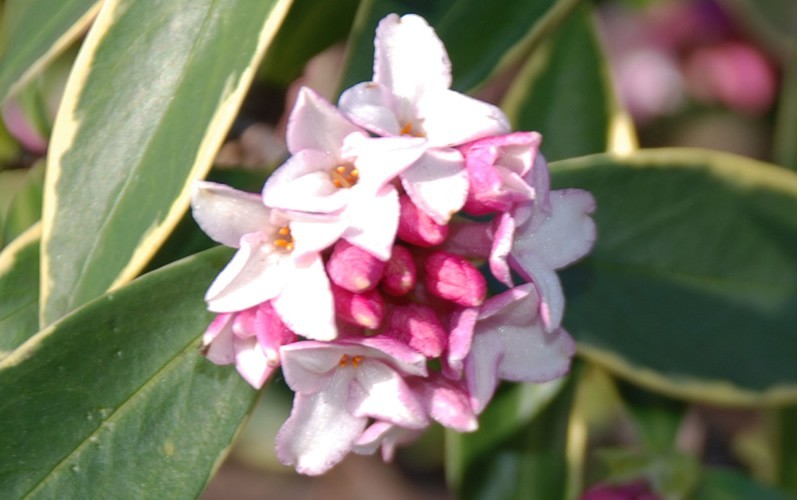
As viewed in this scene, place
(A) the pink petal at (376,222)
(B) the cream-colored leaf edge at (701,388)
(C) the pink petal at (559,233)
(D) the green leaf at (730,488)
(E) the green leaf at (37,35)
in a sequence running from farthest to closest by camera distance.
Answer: (D) the green leaf at (730,488)
(B) the cream-colored leaf edge at (701,388)
(E) the green leaf at (37,35)
(C) the pink petal at (559,233)
(A) the pink petal at (376,222)

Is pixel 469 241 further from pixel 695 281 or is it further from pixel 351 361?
pixel 695 281

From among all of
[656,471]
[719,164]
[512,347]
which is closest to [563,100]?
[719,164]

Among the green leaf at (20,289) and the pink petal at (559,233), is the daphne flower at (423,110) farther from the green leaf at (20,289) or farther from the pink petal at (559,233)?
the green leaf at (20,289)

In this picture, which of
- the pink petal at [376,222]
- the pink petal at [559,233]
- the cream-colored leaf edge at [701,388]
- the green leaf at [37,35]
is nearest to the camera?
the pink petal at [376,222]

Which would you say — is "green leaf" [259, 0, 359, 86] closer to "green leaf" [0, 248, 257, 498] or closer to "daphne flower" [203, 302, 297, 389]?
"green leaf" [0, 248, 257, 498]

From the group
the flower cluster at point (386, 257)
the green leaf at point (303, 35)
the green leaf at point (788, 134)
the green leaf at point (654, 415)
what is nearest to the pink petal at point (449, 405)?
the flower cluster at point (386, 257)

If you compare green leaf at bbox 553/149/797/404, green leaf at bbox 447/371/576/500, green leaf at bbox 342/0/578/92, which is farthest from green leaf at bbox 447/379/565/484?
green leaf at bbox 342/0/578/92

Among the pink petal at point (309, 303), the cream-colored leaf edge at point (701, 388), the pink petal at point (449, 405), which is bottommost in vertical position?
the cream-colored leaf edge at point (701, 388)
